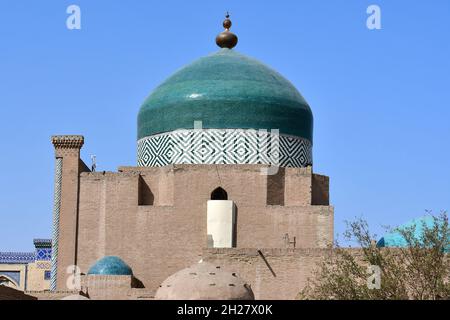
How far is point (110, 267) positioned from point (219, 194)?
3162 millimetres

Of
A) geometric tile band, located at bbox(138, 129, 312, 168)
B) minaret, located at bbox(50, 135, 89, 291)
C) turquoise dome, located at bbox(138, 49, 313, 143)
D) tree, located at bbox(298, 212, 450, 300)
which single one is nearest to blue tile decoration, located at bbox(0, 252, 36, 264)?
turquoise dome, located at bbox(138, 49, 313, 143)

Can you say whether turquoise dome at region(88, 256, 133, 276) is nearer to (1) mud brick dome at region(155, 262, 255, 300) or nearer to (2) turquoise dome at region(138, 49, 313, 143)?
(2) turquoise dome at region(138, 49, 313, 143)

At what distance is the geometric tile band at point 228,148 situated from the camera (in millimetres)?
23250

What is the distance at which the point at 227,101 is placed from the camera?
23.6m

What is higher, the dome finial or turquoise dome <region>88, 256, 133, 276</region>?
the dome finial

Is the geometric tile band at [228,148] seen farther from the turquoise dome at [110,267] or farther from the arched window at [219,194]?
the turquoise dome at [110,267]

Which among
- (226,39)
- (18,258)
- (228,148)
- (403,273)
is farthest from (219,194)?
(18,258)

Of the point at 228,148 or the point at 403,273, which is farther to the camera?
the point at 228,148

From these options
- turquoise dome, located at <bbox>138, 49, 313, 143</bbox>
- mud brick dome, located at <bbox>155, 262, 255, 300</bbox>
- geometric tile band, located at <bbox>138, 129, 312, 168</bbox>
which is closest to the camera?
mud brick dome, located at <bbox>155, 262, 255, 300</bbox>

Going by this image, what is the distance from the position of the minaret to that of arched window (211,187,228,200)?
2.93 metres

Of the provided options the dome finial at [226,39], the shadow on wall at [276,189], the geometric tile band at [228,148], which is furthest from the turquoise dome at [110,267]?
the dome finial at [226,39]

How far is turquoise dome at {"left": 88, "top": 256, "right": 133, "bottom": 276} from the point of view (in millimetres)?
20641

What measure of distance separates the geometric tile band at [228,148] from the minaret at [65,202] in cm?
197

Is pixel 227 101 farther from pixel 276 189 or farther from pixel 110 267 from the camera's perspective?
pixel 110 267
